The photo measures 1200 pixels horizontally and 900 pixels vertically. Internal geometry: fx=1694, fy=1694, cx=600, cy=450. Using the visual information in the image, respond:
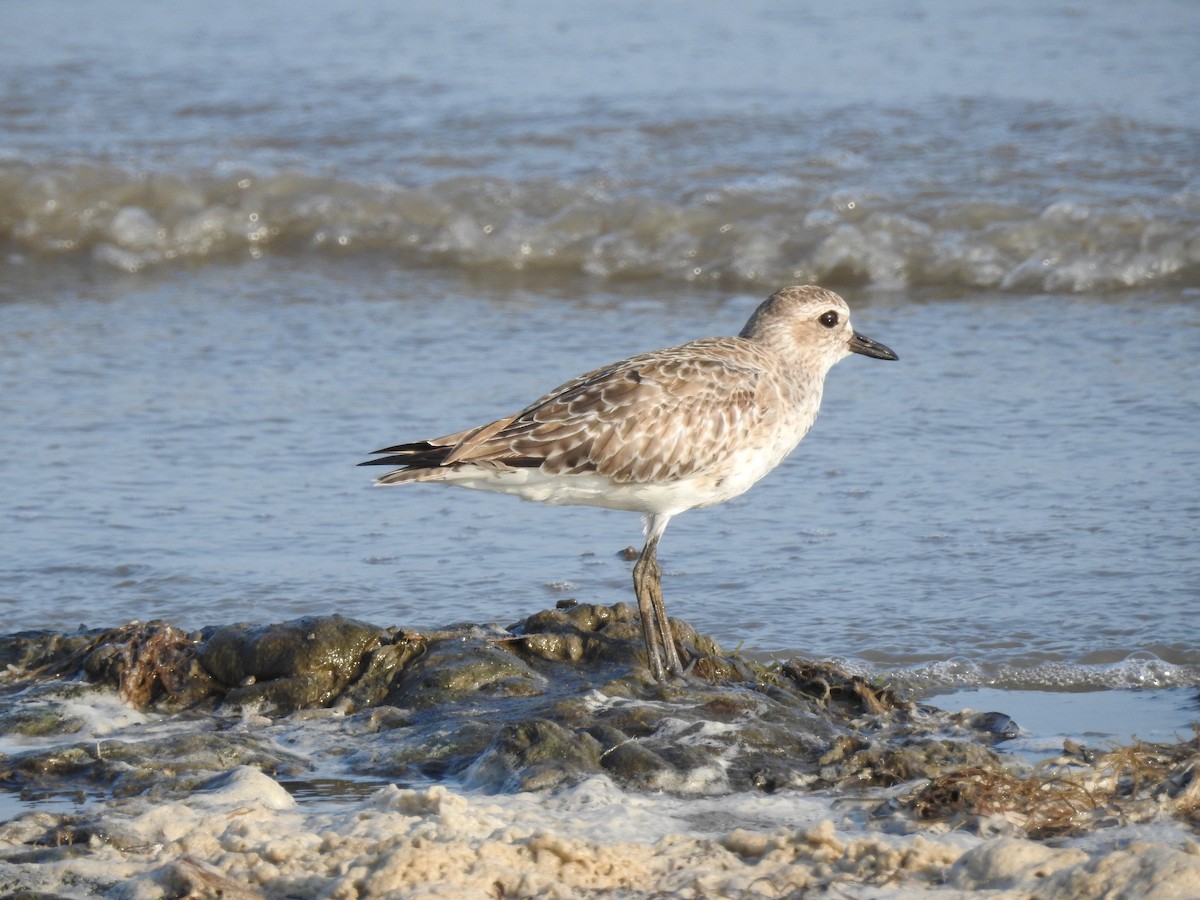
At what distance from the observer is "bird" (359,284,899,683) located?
5828 mm

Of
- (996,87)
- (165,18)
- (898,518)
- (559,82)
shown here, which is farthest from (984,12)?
(898,518)

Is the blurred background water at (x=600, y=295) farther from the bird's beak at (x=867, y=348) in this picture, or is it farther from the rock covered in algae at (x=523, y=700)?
the bird's beak at (x=867, y=348)

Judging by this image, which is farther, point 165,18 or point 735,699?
point 165,18

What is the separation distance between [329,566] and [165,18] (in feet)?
43.2

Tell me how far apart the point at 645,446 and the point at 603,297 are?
18.1 ft

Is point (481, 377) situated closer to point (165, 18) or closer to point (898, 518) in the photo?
point (898, 518)

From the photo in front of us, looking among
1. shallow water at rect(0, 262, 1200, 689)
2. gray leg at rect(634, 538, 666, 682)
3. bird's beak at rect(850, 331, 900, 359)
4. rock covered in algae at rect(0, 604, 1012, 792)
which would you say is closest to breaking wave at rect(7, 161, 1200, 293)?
shallow water at rect(0, 262, 1200, 689)

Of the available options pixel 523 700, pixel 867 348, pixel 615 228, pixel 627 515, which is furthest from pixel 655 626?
pixel 615 228

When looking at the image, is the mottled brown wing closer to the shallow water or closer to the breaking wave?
the shallow water

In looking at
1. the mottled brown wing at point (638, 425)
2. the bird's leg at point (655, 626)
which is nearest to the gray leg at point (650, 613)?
the bird's leg at point (655, 626)

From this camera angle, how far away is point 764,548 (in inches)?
283

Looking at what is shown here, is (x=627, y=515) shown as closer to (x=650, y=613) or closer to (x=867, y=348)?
(x=867, y=348)

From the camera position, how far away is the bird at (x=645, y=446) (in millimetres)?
5828

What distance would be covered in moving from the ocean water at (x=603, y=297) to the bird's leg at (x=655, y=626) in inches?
25.0
